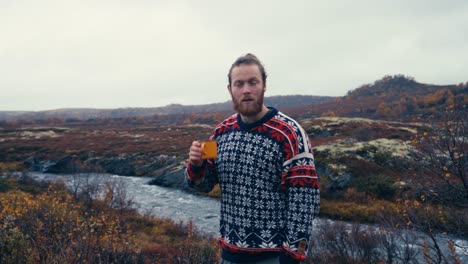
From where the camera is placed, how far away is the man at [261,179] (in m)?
2.08

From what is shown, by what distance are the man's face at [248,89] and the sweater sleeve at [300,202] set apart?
46 cm

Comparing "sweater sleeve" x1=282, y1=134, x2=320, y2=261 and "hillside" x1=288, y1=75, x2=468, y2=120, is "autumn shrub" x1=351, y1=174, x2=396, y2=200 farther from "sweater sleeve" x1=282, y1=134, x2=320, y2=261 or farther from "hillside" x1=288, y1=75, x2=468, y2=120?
"sweater sleeve" x1=282, y1=134, x2=320, y2=261

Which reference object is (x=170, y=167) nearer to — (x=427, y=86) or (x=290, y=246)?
(x=290, y=246)

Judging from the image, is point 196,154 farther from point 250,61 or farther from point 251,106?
point 250,61

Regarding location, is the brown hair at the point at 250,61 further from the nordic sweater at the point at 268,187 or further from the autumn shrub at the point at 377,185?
the autumn shrub at the point at 377,185

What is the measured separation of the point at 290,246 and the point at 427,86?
8211cm

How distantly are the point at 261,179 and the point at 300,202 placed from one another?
0.33 meters

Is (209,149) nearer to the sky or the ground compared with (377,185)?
nearer to the sky

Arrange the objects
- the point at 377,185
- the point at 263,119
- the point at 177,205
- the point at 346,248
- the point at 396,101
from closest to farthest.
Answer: the point at 263,119
the point at 346,248
the point at 377,185
the point at 177,205
the point at 396,101

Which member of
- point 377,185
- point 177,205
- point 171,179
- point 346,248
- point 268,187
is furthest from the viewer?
point 171,179

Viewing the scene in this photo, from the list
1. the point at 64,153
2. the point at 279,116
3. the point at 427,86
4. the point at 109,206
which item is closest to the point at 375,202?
the point at 109,206

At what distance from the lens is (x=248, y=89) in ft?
7.60

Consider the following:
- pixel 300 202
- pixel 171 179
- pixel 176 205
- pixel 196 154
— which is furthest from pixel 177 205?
pixel 300 202

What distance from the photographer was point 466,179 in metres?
5.35
